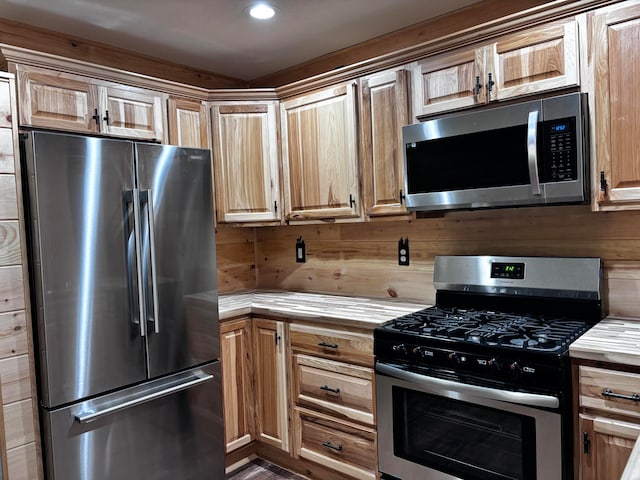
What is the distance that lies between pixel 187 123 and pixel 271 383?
1.57 meters

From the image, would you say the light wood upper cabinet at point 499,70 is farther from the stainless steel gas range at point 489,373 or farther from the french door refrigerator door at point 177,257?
the french door refrigerator door at point 177,257

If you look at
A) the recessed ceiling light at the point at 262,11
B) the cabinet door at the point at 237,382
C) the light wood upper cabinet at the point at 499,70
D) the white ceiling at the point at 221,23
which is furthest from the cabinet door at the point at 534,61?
the cabinet door at the point at 237,382

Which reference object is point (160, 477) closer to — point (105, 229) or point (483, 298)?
point (105, 229)

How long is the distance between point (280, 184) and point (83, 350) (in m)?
1.44

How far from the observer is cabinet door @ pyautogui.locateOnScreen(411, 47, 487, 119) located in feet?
7.04

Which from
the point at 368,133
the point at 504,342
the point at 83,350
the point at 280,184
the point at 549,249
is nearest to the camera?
the point at 504,342

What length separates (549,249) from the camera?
2.29 metres

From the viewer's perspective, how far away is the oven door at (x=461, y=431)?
1736 millimetres

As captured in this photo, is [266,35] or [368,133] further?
[266,35]

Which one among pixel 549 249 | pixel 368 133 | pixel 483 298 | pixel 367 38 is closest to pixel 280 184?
pixel 368 133

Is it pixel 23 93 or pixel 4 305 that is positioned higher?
pixel 23 93

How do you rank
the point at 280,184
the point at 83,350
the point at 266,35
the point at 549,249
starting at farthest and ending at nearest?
the point at 280,184
the point at 266,35
the point at 549,249
the point at 83,350

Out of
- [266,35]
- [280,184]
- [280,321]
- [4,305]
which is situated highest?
[266,35]

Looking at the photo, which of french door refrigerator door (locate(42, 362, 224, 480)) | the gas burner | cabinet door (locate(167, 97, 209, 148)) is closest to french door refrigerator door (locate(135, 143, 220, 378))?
french door refrigerator door (locate(42, 362, 224, 480))
